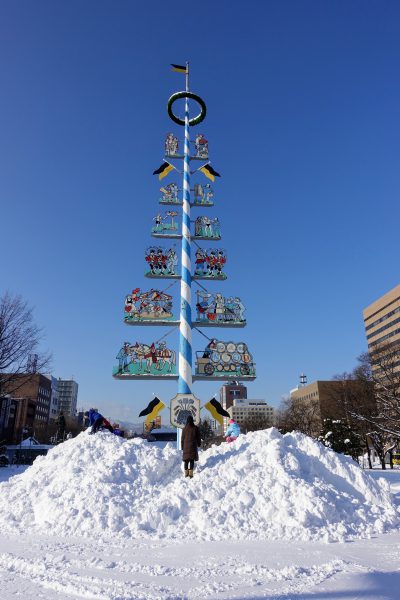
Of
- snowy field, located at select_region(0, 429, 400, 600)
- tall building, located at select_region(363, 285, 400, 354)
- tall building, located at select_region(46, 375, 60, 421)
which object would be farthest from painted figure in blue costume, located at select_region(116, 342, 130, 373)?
tall building, located at select_region(46, 375, 60, 421)

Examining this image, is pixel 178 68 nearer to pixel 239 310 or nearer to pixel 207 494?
pixel 239 310

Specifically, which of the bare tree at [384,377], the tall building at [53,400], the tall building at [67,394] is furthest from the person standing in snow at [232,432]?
the tall building at [67,394]

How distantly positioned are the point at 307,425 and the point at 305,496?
170 feet

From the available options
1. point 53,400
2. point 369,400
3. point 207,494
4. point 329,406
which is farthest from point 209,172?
point 53,400

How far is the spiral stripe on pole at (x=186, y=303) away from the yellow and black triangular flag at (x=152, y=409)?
1.12 metres

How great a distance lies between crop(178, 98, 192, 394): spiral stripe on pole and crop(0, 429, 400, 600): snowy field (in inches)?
223

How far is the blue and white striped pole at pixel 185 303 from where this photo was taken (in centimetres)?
1698

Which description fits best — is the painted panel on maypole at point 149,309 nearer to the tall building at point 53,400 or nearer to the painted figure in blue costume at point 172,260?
the painted figure in blue costume at point 172,260

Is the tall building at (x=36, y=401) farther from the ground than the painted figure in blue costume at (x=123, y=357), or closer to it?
farther from the ground

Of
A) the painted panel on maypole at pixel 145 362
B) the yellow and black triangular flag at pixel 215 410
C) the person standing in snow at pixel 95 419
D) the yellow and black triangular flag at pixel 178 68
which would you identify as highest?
the yellow and black triangular flag at pixel 178 68

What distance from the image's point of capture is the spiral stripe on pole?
17016mm

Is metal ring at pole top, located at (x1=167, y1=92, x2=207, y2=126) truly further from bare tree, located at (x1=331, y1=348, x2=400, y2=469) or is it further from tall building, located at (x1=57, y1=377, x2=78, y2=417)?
tall building, located at (x1=57, y1=377, x2=78, y2=417)

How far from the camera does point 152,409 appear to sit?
17.2m

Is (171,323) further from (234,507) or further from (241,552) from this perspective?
(241,552)
